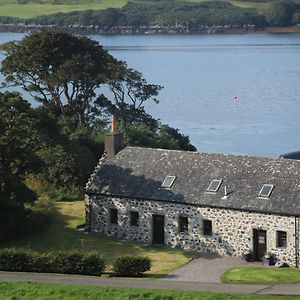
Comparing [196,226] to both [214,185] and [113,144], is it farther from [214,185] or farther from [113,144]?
[113,144]

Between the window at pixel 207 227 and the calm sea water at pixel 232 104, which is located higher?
the window at pixel 207 227

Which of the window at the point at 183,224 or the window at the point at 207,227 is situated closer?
the window at the point at 207,227

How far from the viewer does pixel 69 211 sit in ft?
180

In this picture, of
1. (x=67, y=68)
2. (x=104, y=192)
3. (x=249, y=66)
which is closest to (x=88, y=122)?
(x=67, y=68)

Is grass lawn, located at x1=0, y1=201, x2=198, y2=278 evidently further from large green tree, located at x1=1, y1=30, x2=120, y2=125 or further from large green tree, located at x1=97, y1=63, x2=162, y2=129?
large green tree, located at x1=97, y1=63, x2=162, y2=129

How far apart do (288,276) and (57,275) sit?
9.68 meters

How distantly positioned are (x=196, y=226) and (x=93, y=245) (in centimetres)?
546

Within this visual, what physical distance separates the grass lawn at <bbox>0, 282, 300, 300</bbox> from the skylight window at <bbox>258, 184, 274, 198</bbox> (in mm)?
10986

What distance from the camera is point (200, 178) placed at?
1854 inches

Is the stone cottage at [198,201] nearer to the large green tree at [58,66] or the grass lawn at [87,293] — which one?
the grass lawn at [87,293]

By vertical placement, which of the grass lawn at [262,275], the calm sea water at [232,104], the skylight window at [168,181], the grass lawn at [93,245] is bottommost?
the calm sea water at [232,104]

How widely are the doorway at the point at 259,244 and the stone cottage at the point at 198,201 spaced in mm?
47

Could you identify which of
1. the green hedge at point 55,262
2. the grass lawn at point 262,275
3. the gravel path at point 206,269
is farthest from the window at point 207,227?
the green hedge at point 55,262

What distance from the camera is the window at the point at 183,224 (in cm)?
4666
